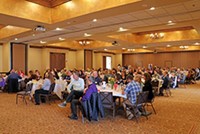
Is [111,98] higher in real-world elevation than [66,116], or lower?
higher

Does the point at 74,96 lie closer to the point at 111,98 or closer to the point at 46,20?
the point at 111,98

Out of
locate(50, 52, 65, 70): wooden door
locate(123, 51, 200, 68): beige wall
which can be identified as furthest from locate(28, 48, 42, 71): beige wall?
locate(123, 51, 200, 68): beige wall

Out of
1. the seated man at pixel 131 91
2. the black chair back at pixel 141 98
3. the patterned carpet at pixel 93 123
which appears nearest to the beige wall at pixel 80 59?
the patterned carpet at pixel 93 123

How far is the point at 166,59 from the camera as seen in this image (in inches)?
947

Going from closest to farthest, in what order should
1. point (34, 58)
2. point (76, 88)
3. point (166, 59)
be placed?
point (76, 88), point (34, 58), point (166, 59)

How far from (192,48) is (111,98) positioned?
18945mm

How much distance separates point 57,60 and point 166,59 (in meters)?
14.2

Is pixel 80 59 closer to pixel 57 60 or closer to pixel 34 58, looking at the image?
pixel 57 60

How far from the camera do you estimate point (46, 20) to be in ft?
23.9

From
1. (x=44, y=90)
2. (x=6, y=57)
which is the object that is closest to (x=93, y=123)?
(x=44, y=90)

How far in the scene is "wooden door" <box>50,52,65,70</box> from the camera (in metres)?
17.1

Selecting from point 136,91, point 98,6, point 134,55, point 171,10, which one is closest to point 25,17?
point 98,6

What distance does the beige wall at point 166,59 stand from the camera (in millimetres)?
22453

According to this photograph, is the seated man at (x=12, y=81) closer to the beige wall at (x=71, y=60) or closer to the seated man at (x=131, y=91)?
the seated man at (x=131, y=91)
